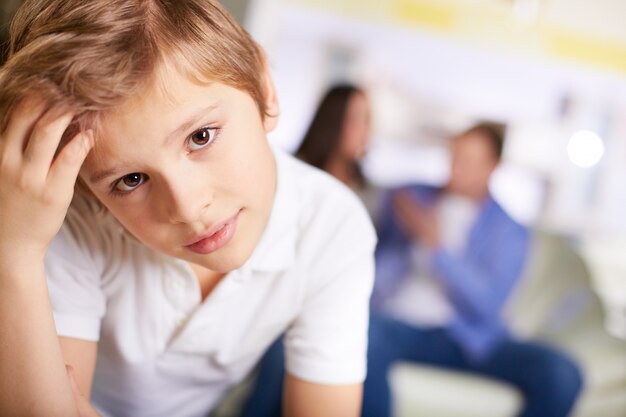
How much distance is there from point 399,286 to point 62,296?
39cm

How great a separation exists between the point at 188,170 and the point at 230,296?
12 cm

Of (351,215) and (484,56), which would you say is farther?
(484,56)

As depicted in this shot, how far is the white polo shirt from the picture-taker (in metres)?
0.34

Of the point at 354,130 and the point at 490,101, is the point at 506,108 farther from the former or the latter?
the point at 354,130

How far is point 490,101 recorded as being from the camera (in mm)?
1375

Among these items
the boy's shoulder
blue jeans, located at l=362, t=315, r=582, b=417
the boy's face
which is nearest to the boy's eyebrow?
the boy's face

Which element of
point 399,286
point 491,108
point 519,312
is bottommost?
point 519,312

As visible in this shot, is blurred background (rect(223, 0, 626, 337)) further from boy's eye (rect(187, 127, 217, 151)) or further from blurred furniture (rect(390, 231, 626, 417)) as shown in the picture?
boy's eye (rect(187, 127, 217, 151))

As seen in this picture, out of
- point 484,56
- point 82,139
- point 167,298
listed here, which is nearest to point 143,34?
point 82,139

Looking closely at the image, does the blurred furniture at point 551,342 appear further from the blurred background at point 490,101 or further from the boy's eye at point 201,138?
the boy's eye at point 201,138

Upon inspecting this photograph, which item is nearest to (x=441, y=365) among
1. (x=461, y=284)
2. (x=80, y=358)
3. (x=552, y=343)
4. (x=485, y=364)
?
(x=485, y=364)

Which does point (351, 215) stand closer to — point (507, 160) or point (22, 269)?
point (22, 269)

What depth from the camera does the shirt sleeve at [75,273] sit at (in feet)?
1.11

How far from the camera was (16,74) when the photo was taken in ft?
0.81
